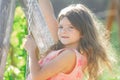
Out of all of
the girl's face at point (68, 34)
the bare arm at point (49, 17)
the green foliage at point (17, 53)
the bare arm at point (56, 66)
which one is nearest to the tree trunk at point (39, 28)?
the bare arm at point (49, 17)

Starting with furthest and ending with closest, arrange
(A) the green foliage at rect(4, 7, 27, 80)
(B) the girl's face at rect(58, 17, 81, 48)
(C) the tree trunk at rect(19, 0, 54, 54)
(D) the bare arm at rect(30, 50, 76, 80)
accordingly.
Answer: (A) the green foliage at rect(4, 7, 27, 80) < (C) the tree trunk at rect(19, 0, 54, 54) < (B) the girl's face at rect(58, 17, 81, 48) < (D) the bare arm at rect(30, 50, 76, 80)

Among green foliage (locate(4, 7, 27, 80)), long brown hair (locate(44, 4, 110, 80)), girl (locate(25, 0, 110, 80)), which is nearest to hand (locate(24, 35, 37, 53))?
girl (locate(25, 0, 110, 80))

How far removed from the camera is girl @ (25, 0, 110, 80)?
9.71ft

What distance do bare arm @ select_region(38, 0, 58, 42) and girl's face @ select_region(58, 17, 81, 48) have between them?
32 cm

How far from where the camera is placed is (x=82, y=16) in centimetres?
314

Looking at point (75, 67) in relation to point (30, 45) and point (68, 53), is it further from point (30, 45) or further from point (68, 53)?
point (30, 45)

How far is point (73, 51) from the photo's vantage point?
302cm

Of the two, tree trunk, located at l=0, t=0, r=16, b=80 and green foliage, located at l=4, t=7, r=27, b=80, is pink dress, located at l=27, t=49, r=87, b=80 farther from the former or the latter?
green foliage, located at l=4, t=7, r=27, b=80

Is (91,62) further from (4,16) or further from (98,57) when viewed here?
(4,16)

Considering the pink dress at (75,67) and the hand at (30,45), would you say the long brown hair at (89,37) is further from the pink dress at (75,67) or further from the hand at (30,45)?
the hand at (30,45)

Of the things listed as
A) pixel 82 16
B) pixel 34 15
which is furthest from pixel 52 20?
pixel 82 16

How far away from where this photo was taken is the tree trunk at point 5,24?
11.2 ft

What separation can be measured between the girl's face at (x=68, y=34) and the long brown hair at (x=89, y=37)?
26 mm

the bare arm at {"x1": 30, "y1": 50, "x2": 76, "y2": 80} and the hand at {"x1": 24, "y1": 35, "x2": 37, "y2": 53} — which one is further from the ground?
the hand at {"x1": 24, "y1": 35, "x2": 37, "y2": 53}
